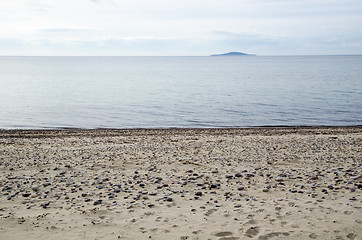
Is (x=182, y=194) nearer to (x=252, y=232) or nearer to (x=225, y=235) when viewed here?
(x=225, y=235)

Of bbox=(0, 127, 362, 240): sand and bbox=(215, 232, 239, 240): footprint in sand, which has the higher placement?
bbox=(0, 127, 362, 240): sand

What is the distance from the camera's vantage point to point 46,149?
17.3 meters

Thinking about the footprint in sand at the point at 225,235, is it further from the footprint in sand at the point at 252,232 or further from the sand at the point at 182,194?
the footprint in sand at the point at 252,232

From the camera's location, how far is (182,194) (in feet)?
31.6

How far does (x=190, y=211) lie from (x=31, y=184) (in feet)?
18.6

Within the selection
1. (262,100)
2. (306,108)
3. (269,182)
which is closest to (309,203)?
(269,182)

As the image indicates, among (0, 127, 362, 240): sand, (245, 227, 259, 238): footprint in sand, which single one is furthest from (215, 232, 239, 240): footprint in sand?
(245, 227, 259, 238): footprint in sand

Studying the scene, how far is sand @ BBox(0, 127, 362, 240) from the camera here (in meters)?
7.23

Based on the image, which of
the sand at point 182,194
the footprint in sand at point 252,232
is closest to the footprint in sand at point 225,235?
the sand at point 182,194

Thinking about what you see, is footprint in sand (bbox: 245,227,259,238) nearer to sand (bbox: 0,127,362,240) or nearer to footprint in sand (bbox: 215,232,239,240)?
sand (bbox: 0,127,362,240)

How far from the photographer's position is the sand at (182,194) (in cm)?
723

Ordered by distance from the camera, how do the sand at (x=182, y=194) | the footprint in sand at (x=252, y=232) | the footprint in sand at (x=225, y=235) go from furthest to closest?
the sand at (x=182, y=194) → the footprint in sand at (x=252, y=232) → the footprint in sand at (x=225, y=235)

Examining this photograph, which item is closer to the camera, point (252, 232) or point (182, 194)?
point (252, 232)

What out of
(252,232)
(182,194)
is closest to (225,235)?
(252,232)
